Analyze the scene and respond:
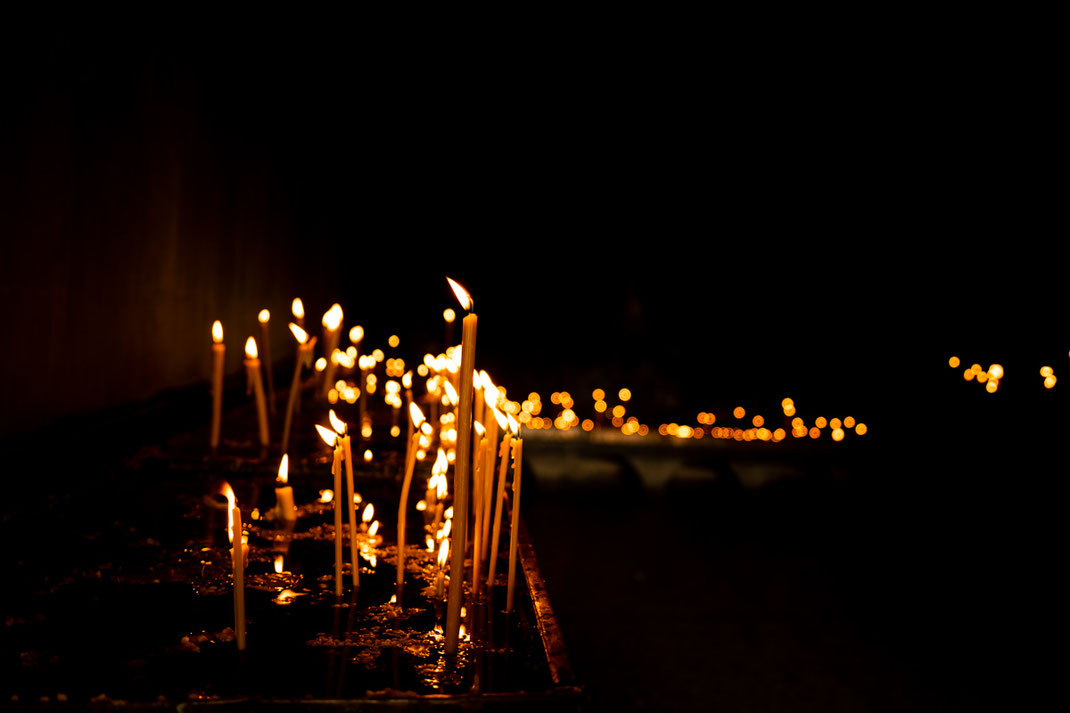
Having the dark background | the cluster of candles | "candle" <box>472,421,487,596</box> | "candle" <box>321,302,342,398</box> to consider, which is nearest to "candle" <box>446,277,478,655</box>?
the cluster of candles

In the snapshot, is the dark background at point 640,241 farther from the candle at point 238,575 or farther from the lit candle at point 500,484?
the candle at point 238,575

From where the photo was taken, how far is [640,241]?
851cm

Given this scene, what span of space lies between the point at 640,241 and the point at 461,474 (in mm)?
7523

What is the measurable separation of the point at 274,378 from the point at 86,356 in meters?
2.24

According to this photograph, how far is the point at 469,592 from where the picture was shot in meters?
1.50

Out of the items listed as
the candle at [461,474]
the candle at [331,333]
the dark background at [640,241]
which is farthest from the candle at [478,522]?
the dark background at [640,241]

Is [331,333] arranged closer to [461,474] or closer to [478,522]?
[478,522]

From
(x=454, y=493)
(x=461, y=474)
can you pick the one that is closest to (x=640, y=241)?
(x=454, y=493)

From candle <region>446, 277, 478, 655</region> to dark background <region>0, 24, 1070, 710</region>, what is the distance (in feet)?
6.32

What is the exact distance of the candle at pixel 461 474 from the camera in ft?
3.79

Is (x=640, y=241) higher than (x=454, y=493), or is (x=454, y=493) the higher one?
(x=640, y=241)

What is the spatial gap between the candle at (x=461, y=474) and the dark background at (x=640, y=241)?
6.32 ft

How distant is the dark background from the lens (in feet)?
10.3

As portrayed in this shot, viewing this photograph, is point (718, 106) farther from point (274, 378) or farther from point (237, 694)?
point (237, 694)
